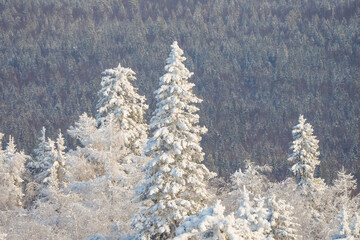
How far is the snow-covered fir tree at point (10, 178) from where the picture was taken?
115 feet

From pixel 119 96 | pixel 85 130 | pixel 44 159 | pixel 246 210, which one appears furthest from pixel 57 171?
pixel 246 210

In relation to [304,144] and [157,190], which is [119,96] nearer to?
[157,190]

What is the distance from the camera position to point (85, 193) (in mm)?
26312

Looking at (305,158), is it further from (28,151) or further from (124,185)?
(28,151)

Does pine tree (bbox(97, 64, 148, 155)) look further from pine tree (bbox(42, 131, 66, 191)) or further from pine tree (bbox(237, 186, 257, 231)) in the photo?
pine tree (bbox(237, 186, 257, 231))

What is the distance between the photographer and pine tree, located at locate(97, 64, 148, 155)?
96.4 ft

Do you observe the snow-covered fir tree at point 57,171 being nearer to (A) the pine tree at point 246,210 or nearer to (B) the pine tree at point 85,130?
(B) the pine tree at point 85,130

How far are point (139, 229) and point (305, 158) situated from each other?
1935cm

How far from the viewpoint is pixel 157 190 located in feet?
63.6

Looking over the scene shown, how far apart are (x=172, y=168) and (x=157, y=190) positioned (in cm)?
109

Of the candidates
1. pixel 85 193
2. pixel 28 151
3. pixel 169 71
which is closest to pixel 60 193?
pixel 85 193

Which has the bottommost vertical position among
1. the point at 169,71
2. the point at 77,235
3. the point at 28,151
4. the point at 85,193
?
the point at 77,235

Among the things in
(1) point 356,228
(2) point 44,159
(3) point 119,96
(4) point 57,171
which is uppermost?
(3) point 119,96

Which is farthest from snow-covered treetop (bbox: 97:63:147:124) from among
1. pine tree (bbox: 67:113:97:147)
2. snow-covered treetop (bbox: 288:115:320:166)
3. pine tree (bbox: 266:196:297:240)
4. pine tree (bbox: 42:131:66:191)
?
snow-covered treetop (bbox: 288:115:320:166)
